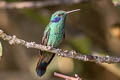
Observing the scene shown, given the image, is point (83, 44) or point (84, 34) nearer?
point (83, 44)

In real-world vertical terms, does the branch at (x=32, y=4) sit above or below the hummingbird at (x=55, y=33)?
above

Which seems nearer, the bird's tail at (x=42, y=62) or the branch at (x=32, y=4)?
the bird's tail at (x=42, y=62)

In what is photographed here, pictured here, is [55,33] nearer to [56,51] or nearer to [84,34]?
[56,51]

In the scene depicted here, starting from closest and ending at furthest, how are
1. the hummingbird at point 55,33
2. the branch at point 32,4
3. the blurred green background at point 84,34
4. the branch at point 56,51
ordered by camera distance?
the branch at point 56,51 < the hummingbird at point 55,33 < the branch at point 32,4 < the blurred green background at point 84,34

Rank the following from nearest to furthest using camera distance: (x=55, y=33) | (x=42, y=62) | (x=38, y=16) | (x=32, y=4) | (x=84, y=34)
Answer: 1. (x=42, y=62)
2. (x=55, y=33)
3. (x=32, y=4)
4. (x=38, y=16)
5. (x=84, y=34)

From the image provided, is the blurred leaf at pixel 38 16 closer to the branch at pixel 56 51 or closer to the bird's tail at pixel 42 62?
the bird's tail at pixel 42 62

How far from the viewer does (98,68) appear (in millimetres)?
3947

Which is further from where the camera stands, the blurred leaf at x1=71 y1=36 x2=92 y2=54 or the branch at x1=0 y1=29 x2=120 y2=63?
the blurred leaf at x1=71 y1=36 x2=92 y2=54

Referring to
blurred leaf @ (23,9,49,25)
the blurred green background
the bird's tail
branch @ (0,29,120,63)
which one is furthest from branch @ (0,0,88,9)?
branch @ (0,29,120,63)

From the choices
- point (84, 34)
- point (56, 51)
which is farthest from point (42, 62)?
point (84, 34)

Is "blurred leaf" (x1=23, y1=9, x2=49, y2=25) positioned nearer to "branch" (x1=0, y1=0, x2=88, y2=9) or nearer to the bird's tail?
"branch" (x1=0, y1=0, x2=88, y2=9)

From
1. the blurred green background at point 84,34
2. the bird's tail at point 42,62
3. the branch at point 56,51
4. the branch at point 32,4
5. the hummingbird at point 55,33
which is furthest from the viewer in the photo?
the blurred green background at point 84,34

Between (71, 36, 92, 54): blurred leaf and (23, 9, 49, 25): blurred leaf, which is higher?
(23, 9, 49, 25): blurred leaf

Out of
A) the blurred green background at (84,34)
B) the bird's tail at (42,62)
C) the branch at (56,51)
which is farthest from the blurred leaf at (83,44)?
the branch at (56,51)
